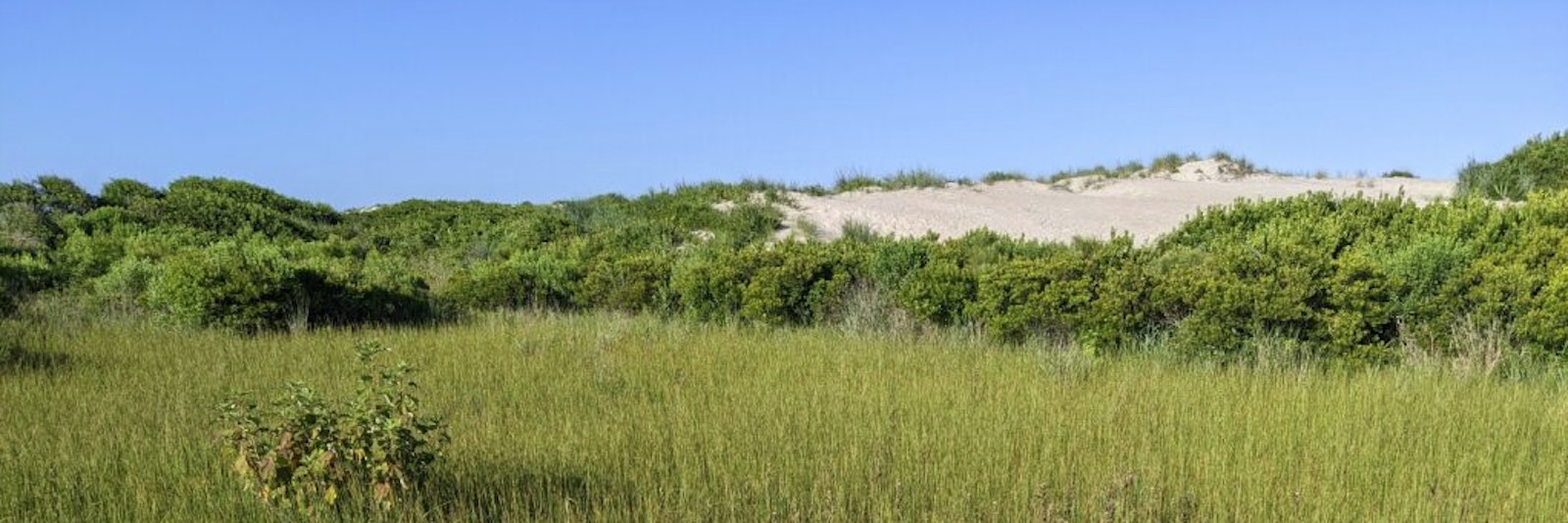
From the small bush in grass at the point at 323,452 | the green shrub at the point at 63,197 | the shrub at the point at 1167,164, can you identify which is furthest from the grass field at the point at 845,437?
the shrub at the point at 1167,164

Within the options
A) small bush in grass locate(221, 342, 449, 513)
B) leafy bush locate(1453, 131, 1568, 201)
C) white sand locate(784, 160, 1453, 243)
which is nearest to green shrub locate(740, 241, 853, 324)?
white sand locate(784, 160, 1453, 243)

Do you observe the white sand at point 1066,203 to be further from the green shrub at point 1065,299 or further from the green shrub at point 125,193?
the green shrub at point 125,193

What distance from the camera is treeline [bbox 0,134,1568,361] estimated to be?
8.30m

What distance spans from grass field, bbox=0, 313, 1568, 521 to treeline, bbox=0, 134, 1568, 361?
666mm

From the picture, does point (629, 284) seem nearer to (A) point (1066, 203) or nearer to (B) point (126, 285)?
(B) point (126, 285)

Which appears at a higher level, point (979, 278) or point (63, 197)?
point (63, 197)

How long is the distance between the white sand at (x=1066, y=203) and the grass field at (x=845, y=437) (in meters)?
9.29

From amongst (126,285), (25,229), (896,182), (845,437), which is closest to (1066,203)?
(896,182)

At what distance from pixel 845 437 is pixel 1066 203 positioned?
57.7 feet

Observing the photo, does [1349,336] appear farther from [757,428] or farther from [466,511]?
[466,511]

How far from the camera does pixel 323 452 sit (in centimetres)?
395

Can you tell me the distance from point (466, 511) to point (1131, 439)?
10.8 ft

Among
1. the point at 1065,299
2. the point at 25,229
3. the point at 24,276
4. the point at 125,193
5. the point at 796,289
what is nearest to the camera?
the point at 1065,299

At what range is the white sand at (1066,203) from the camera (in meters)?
18.6
